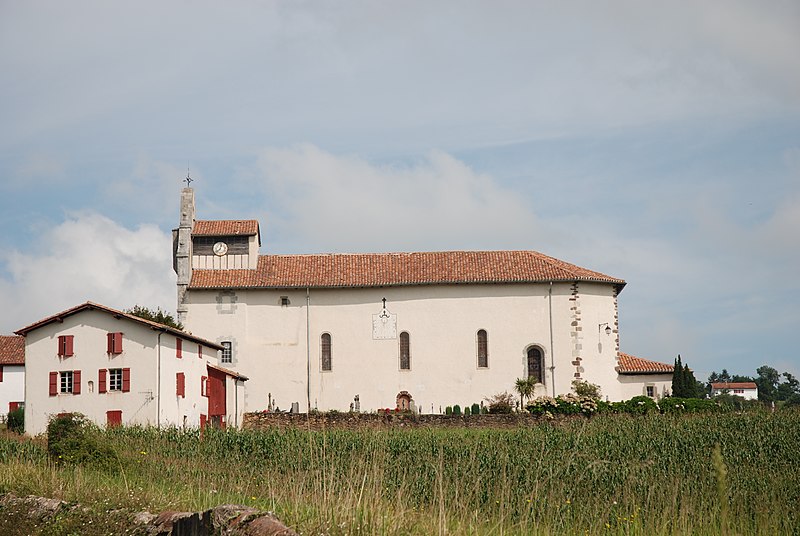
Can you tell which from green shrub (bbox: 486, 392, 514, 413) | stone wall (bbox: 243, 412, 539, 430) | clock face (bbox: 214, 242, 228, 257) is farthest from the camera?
clock face (bbox: 214, 242, 228, 257)

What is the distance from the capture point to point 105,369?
3241 centimetres

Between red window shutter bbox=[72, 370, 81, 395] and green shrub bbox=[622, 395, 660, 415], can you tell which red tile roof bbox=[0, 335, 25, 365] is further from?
green shrub bbox=[622, 395, 660, 415]

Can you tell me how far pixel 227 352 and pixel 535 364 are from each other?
14.6 m

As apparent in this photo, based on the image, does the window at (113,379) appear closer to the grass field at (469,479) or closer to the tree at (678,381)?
the grass field at (469,479)

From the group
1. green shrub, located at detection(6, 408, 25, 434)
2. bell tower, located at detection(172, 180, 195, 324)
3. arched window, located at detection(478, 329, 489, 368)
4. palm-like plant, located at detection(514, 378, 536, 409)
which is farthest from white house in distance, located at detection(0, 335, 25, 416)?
palm-like plant, located at detection(514, 378, 536, 409)

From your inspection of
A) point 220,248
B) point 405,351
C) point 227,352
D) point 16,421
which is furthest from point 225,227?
point 16,421

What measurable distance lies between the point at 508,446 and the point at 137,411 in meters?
18.5

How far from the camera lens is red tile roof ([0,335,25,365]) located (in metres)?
53.7

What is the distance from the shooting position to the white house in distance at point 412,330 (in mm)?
42625

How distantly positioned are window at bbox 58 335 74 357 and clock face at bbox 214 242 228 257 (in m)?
A: 12.6

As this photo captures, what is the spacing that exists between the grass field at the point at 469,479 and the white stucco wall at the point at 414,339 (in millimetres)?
21844

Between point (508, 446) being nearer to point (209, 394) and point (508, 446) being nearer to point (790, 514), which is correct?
point (790, 514)

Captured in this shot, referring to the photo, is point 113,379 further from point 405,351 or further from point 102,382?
point 405,351

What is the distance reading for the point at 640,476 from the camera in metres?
13.3
